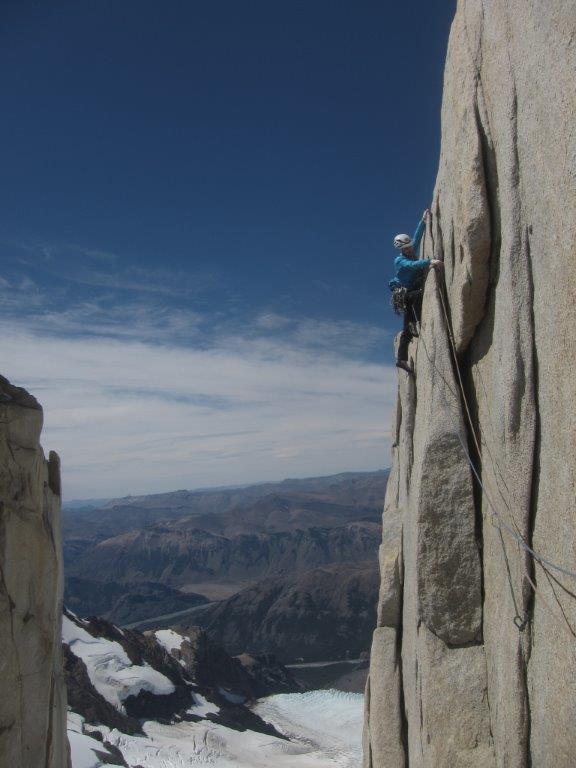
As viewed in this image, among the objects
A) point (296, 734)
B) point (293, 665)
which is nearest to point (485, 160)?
point (296, 734)

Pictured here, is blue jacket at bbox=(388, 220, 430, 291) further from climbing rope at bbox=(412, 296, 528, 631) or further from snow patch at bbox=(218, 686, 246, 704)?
snow patch at bbox=(218, 686, 246, 704)

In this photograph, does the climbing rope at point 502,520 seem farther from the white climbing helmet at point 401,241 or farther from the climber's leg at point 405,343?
the white climbing helmet at point 401,241

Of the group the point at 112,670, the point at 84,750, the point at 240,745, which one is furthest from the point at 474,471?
the point at 112,670

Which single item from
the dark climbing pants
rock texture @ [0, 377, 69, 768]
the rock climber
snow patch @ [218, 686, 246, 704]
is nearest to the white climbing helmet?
the rock climber

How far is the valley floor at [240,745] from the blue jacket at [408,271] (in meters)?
49.4

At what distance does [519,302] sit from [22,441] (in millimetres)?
14165

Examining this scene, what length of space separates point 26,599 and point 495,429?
45.4 ft

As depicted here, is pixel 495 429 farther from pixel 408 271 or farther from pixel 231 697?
pixel 231 697

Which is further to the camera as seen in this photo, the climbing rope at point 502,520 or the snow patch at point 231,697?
the snow patch at point 231,697

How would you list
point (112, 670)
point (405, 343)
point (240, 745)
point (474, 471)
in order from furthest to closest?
1. point (112, 670)
2. point (240, 745)
3. point (405, 343)
4. point (474, 471)

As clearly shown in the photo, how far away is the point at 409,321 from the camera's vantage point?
16.3 metres

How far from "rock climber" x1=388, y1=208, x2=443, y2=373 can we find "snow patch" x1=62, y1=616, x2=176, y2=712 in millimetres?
82337

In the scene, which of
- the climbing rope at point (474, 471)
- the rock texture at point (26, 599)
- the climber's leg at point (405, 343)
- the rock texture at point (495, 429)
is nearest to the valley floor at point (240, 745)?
the rock texture at point (26, 599)

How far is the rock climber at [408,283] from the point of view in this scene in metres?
15.1
